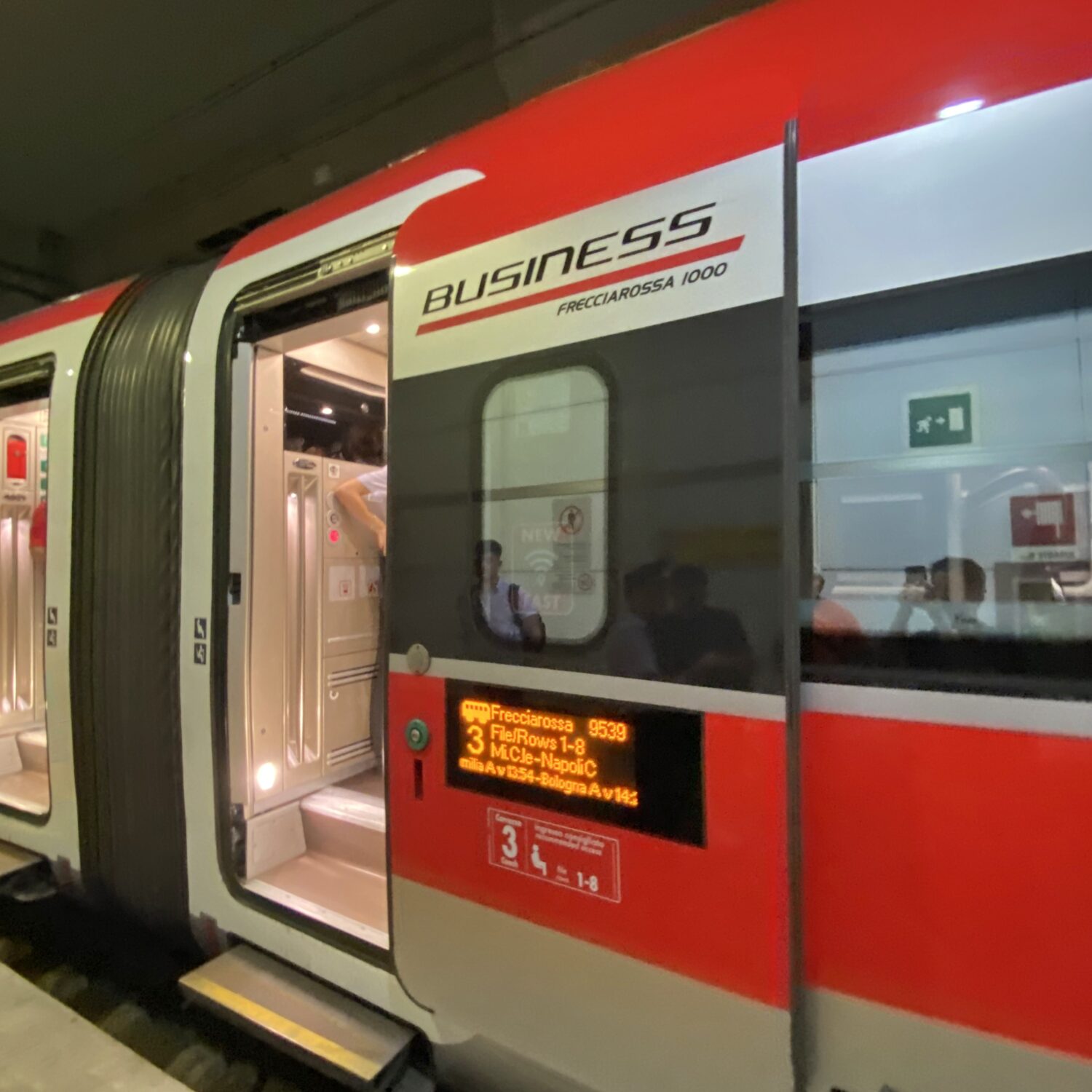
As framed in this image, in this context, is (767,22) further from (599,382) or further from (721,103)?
(599,382)

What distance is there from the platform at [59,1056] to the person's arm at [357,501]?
205 cm

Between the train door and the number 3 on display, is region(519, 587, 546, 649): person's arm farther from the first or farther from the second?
the number 3 on display

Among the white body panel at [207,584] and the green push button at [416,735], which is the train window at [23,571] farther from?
the green push button at [416,735]

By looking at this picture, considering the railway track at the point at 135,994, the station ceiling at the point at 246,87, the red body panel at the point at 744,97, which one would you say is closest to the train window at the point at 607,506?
the red body panel at the point at 744,97

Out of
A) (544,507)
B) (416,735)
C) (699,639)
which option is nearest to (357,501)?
(416,735)

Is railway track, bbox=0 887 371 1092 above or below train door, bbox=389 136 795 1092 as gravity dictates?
below

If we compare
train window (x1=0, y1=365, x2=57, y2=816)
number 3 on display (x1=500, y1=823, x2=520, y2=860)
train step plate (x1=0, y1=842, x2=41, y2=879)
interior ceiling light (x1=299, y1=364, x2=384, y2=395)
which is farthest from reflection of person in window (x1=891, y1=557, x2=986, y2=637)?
train window (x1=0, y1=365, x2=57, y2=816)

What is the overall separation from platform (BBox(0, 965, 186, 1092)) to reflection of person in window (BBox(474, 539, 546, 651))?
4.96ft

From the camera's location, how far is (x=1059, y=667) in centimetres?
109

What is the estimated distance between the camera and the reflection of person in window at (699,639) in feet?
4.27

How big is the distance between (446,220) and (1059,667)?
165 cm

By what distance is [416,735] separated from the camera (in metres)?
1.74

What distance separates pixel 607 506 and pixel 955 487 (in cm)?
65

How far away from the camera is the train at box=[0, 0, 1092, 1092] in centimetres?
112
